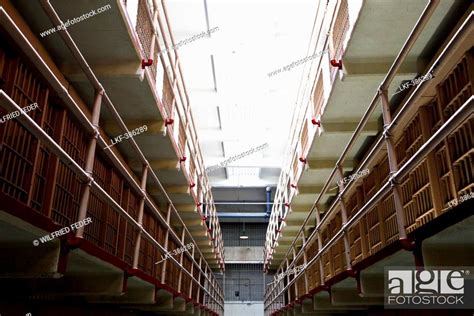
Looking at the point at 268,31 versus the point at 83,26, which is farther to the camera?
the point at 268,31

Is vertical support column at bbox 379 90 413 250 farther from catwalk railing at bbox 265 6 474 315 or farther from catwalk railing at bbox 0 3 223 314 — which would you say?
catwalk railing at bbox 0 3 223 314

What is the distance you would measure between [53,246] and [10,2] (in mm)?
2555

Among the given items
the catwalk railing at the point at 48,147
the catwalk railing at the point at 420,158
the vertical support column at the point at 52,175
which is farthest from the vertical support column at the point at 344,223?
the vertical support column at the point at 52,175

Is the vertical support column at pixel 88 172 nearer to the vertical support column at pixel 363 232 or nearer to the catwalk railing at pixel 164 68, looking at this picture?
the catwalk railing at pixel 164 68

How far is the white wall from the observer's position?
21.1 m

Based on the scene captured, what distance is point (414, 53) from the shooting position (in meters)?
5.27

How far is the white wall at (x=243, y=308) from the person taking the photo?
2106 centimetres

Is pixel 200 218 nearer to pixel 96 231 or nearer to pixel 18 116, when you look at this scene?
pixel 96 231

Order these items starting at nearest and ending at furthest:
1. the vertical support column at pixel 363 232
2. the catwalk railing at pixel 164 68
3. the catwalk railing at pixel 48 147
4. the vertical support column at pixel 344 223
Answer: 1. the catwalk railing at pixel 48 147
2. the vertical support column at pixel 344 223
3. the catwalk railing at pixel 164 68
4. the vertical support column at pixel 363 232

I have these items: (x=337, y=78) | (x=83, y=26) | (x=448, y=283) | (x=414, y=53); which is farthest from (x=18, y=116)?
(x=414, y=53)

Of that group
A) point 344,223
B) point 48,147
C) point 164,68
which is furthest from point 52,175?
point 164,68

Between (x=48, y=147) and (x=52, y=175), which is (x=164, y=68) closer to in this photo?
(x=52, y=175)

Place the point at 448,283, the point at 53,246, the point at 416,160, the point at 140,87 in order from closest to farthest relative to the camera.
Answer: the point at 416,160 < the point at 53,246 < the point at 448,283 < the point at 140,87

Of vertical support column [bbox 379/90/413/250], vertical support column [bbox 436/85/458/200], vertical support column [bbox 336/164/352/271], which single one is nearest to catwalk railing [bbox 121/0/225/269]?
vertical support column [bbox 336/164/352/271]
